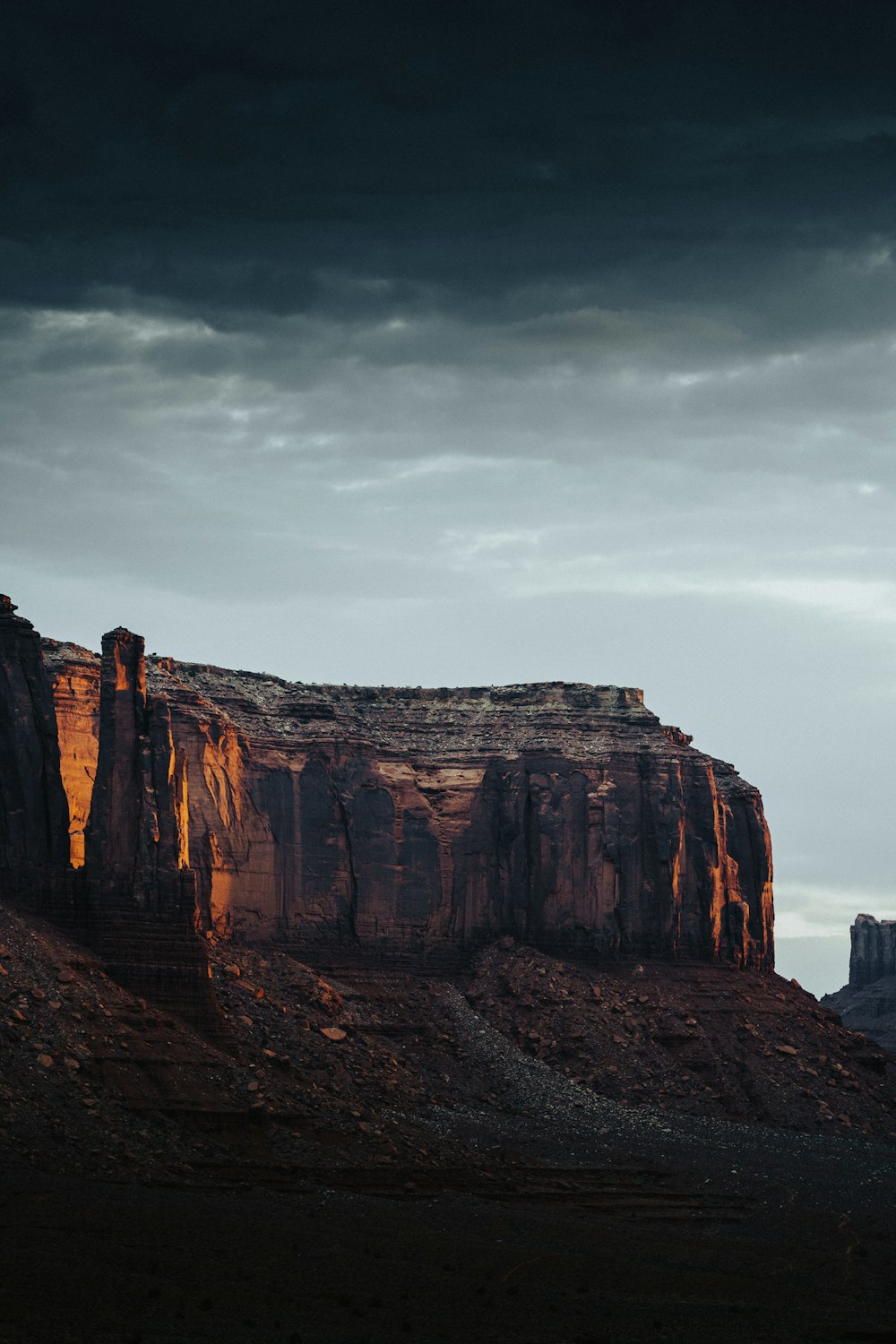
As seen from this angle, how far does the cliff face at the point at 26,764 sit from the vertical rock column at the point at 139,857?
219cm

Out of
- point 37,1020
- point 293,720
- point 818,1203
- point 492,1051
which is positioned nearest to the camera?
point 37,1020

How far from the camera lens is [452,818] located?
514ft

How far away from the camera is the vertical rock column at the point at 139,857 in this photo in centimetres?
10506

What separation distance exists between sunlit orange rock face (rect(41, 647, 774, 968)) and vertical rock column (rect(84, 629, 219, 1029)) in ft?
87.5

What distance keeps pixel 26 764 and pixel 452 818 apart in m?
51.1

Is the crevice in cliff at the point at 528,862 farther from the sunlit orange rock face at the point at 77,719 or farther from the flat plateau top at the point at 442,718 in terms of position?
the sunlit orange rock face at the point at 77,719

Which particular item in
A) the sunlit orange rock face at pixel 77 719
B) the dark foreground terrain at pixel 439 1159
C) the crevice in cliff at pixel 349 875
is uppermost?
the sunlit orange rock face at pixel 77 719

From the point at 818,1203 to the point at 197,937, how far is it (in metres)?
33.0

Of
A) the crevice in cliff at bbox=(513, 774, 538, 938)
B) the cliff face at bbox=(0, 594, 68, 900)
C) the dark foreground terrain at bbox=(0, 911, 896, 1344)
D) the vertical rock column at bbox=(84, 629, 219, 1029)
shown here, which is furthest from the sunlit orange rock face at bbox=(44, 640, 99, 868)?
the crevice in cliff at bbox=(513, 774, 538, 938)

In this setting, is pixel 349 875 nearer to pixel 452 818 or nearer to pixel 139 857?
pixel 452 818

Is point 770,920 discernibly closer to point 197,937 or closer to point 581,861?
point 581,861

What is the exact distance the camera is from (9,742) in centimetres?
11050

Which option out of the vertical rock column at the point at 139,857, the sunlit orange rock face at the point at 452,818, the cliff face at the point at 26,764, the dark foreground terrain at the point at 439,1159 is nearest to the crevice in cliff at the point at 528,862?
the sunlit orange rock face at the point at 452,818

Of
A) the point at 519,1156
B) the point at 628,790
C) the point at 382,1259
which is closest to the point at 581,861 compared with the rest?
the point at 628,790
